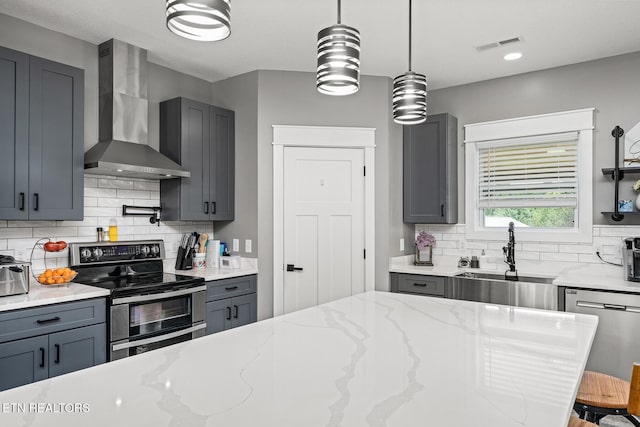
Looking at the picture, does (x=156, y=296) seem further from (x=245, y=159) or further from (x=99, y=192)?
(x=245, y=159)

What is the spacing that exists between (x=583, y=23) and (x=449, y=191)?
1.75 metres

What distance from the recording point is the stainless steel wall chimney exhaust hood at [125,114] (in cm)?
340

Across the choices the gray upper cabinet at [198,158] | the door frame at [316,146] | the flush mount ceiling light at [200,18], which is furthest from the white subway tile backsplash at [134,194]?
the flush mount ceiling light at [200,18]

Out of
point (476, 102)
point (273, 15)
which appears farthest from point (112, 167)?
point (476, 102)

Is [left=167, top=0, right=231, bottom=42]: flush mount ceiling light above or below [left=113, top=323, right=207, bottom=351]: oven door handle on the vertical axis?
above

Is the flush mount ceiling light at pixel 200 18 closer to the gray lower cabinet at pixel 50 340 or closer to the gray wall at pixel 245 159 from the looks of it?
→ the gray lower cabinet at pixel 50 340

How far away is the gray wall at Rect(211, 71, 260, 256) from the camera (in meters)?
4.11

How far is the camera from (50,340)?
2594 millimetres

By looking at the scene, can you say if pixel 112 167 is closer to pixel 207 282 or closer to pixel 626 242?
pixel 207 282

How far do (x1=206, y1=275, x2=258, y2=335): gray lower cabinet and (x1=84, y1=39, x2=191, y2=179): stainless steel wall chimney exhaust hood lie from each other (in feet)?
3.29

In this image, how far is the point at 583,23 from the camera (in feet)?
10.2

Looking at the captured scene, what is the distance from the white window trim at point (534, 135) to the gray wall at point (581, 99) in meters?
0.05

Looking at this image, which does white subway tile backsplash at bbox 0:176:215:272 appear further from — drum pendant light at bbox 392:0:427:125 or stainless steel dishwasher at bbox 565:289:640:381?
stainless steel dishwasher at bbox 565:289:640:381

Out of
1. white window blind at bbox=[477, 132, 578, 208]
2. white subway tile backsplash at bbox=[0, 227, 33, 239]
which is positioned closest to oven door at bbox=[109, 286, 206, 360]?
white subway tile backsplash at bbox=[0, 227, 33, 239]
